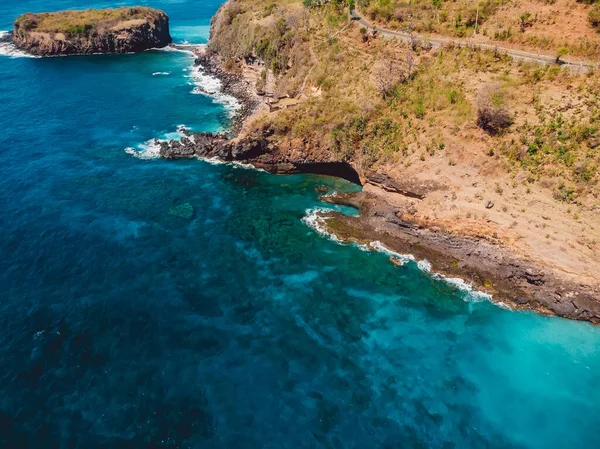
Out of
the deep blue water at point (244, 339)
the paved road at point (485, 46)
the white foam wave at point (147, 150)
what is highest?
the paved road at point (485, 46)

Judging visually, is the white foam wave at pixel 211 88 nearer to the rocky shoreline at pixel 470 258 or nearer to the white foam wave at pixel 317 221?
the white foam wave at pixel 317 221

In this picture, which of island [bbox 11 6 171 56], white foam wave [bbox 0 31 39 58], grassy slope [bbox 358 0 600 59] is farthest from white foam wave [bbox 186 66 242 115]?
white foam wave [bbox 0 31 39 58]

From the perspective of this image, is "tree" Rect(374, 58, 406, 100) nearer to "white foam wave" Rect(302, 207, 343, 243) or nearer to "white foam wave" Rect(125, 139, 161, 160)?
"white foam wave" Rect(302, 207, 343, 243)

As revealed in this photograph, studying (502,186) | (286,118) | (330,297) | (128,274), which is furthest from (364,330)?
(286,118)

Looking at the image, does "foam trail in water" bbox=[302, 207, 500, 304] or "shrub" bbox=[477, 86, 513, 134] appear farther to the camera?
"shrub" bbox=[477, 86, 513, 134]

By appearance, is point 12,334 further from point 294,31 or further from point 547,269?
point 294,31

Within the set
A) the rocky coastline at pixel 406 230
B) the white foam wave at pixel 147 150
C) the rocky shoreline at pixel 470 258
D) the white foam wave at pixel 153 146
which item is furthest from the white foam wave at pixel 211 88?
the rocky shoreline at pixel 470 258
